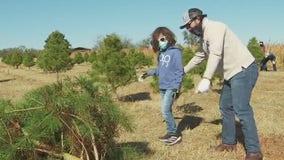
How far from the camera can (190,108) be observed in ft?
33.0

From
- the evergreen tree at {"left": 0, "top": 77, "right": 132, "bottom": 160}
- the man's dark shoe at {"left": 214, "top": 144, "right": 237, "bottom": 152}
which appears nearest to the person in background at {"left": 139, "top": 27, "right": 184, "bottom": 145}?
the man's dark shoe at {"left": 214, "top": 144, "right": 237, "bottom": 152}

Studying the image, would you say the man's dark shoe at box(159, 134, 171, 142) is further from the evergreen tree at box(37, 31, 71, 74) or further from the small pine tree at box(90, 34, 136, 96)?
the evergreen tree at box(37, 31, 71, 74)

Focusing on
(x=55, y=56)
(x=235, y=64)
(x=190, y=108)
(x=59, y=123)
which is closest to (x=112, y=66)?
(x=190, y=108)

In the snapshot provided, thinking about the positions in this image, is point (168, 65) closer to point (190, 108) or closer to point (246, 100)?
point (246, 100)

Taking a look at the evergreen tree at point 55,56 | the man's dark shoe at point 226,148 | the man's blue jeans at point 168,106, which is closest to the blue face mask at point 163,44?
the man's blue jeans at point 168,106

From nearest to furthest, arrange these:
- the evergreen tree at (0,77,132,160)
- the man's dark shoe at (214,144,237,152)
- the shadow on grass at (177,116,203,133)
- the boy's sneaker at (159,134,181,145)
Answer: the evergreen tree at (0,77,132,160)
the man's dark shoe at (214,144,237,152)
the boy's sneaker at (159,134,181,145)
the shadow on grass at (177,116,203,133)

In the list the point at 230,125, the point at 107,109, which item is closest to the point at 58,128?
the point at 107,109

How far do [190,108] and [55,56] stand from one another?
51.6 ft

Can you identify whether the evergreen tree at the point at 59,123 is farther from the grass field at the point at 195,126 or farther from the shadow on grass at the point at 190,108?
the shadow on grass at the point at 190,108

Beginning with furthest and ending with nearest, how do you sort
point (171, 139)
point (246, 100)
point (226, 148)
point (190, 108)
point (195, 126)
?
point (190, 108) < point (195, 126) < point (171, 139) < point (226, 148) < point (246, 100)

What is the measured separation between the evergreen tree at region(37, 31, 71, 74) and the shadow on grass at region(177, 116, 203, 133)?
16.3 meters

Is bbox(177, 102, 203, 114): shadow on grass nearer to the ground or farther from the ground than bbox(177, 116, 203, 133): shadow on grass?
farther from the ground

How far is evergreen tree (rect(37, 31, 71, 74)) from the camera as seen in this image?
24.3 metres

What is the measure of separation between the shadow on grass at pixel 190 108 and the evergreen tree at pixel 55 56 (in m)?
14.8
